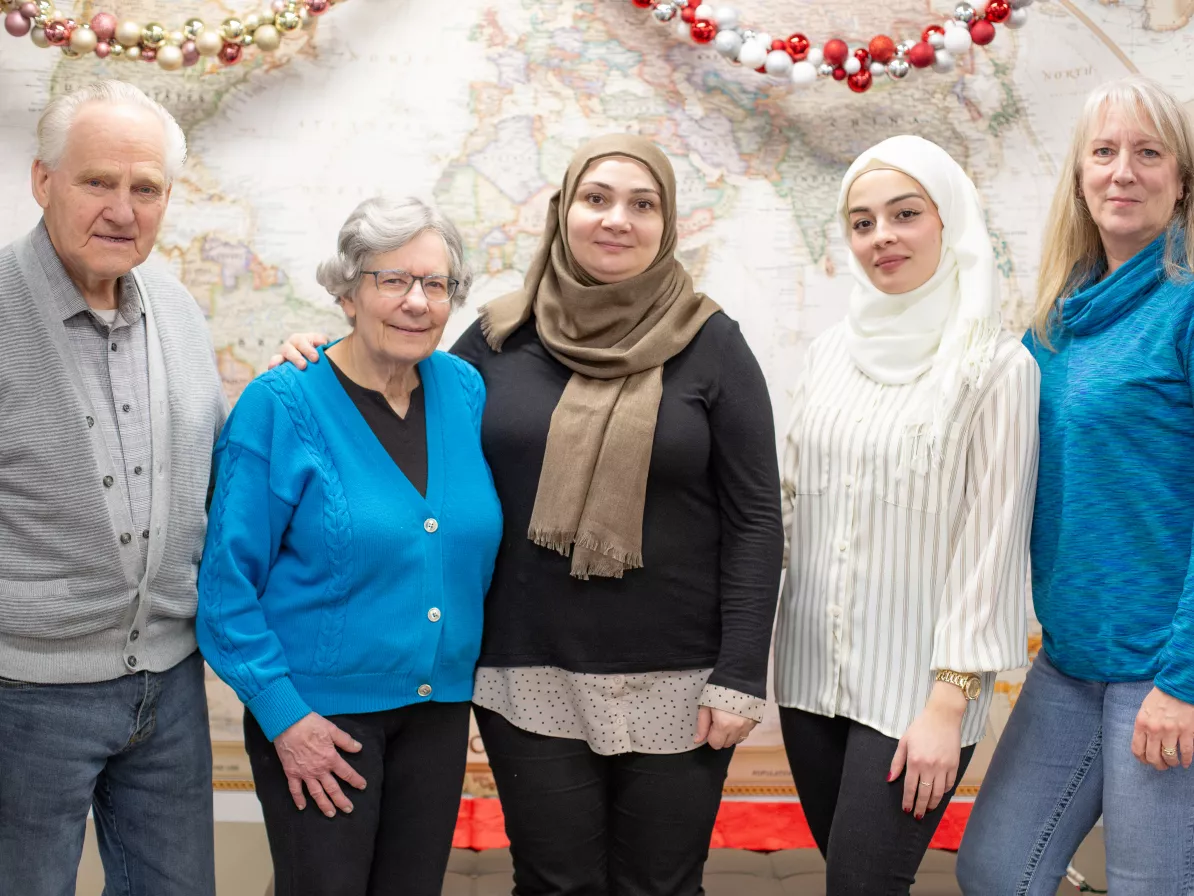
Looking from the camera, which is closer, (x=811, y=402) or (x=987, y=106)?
(x=811, y=402)

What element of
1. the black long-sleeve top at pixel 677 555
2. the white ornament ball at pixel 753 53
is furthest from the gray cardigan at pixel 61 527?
the white ornament ball at pixel 753 53

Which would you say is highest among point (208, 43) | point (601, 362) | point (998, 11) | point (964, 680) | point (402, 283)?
point (998, 11)

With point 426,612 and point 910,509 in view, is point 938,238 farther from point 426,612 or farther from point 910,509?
point 426,612

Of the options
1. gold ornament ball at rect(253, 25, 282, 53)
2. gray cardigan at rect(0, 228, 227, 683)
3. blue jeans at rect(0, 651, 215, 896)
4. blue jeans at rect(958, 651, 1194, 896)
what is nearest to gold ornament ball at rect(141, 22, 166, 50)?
gold ornament ball at rect(253, 25, 282, 53)

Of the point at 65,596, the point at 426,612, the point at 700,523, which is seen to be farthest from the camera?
the point at 700,523

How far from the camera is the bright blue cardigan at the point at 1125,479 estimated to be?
5.90 feet

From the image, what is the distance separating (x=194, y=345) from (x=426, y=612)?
65 centimetres

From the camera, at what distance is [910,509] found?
1.86 meters

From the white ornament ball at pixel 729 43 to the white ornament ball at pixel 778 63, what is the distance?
0.27 feet

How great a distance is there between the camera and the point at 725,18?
283 centimetres

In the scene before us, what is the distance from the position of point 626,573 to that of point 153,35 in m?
1.89

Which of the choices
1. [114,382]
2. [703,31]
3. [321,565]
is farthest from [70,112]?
[703,31]

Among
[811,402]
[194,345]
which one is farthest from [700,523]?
[194,345]

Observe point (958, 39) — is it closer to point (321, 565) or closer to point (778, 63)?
point (778, 63)
